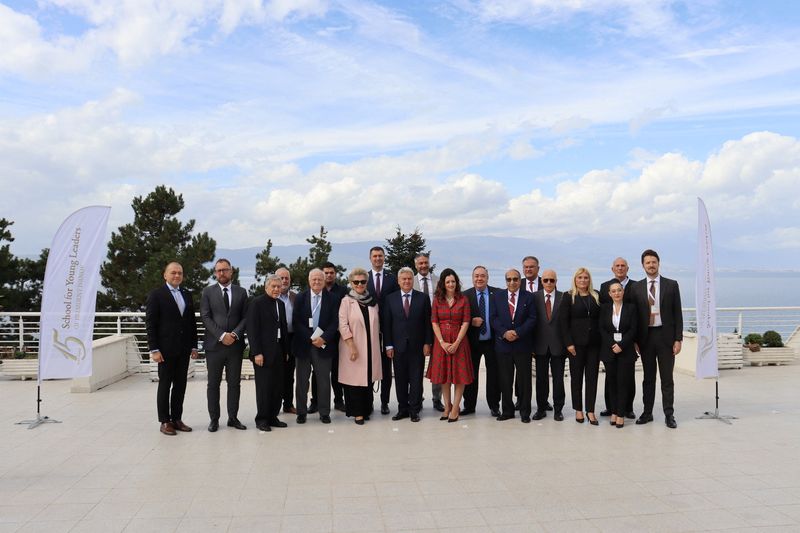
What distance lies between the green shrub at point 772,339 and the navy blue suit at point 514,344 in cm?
691

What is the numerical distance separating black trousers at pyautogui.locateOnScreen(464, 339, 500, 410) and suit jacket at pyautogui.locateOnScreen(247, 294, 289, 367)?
2.09m

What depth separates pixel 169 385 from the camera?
6383 mm

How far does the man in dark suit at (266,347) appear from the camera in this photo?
6.47m

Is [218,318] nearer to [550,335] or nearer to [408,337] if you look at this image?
[408,337]

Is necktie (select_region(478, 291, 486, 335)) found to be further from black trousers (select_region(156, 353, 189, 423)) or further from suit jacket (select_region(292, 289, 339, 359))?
black trousers (select_region(156, 353, 189, 423))

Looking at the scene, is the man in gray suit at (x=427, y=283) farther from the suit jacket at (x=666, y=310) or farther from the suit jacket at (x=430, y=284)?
the suit jacket at (x=666, y=310)

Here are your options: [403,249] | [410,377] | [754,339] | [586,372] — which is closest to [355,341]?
[410,377]

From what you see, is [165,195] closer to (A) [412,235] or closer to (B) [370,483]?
(A) [412,235]

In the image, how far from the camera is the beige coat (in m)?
6.77

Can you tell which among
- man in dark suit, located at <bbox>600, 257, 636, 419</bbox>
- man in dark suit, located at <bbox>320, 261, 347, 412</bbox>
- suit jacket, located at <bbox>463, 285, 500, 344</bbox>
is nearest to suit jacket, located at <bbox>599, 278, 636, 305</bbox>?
man in dark suit, located at <bbox>600, 257, 636, 419</bbox>

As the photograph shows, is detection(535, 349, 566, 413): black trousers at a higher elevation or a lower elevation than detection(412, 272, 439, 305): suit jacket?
lower

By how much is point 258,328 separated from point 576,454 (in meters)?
3.20

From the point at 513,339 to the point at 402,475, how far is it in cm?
227

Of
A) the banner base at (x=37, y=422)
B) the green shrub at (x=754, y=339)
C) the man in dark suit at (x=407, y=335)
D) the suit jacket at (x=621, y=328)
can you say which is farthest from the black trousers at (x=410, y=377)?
the green shrub at (x=754, y=339)
